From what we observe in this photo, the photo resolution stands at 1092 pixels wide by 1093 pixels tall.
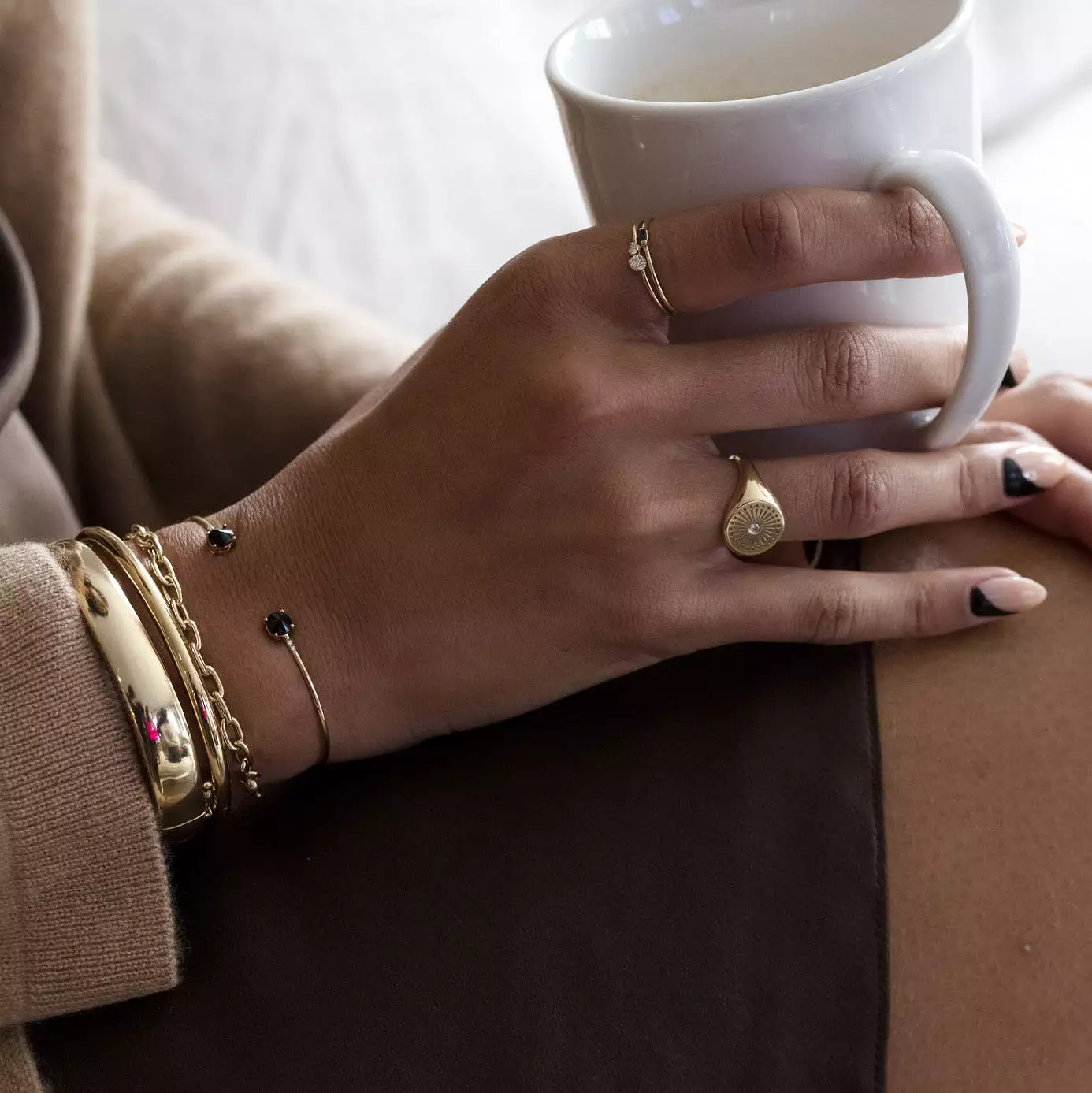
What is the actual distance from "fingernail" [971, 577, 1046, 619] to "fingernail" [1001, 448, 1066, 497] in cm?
5

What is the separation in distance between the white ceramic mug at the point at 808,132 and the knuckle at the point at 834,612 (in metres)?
0.08

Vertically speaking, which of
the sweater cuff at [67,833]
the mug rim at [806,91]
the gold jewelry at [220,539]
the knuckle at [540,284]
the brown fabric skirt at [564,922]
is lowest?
the brown fabric skirt at [564,922]

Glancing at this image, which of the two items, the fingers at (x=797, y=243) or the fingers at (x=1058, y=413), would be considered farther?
the fingers at (x=1058, y=413)

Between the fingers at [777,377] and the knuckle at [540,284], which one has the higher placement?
the knuckle at [540,284]

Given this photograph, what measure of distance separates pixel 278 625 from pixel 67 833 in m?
0.13

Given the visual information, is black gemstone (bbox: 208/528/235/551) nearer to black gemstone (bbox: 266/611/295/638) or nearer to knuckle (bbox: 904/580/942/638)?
black gemstone (bbox: 266/611/295/638)

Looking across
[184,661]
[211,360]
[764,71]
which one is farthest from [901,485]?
[211,360]

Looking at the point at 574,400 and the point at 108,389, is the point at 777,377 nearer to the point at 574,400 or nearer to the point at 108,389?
the point at 574,400

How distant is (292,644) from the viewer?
1.79 ft

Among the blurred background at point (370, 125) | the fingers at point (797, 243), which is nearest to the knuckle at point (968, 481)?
the fingers at point (797, 243)

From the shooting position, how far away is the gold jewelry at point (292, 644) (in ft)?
1.78

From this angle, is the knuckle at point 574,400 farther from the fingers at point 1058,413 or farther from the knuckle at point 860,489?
the fingers at point 1058,413

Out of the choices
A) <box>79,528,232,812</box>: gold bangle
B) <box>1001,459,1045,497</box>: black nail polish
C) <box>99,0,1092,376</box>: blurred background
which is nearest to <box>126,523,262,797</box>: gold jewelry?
<box>79,528,232,812</box>: gold bangle

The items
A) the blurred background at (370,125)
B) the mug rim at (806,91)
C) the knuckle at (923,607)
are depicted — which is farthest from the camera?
the blurred background at (370,125)
